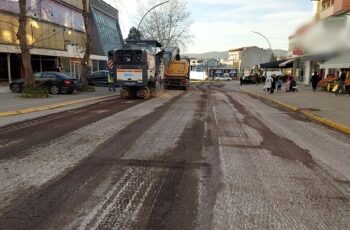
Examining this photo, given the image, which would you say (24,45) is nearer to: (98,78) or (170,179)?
(98,78)

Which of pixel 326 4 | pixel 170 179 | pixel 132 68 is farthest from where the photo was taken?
pixel 326 4

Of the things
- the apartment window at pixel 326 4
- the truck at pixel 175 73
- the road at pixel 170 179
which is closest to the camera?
the road at pixel 170 179

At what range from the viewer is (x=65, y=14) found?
4081 centimetres

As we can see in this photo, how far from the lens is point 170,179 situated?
6.29 metres

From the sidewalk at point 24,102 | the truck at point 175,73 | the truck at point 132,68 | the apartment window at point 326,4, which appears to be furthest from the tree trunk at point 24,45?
the apartment window at point 326,4

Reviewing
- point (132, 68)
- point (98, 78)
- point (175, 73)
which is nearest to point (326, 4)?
point (175, 73)

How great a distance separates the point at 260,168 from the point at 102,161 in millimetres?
2852

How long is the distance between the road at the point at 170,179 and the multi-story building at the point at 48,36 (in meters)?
17.4

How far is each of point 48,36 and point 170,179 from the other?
3281 centimetres

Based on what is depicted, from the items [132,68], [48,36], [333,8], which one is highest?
[333,8]

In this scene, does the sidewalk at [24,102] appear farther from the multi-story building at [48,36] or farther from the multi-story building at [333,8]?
the multi-story building at [333,8]

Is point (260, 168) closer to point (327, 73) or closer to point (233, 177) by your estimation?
point (233, 177)

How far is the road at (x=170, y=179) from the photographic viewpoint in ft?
15.4

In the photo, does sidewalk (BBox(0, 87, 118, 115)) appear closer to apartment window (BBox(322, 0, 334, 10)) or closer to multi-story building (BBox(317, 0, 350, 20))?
multi-story building (BBox(317, 0, 350, 20))
